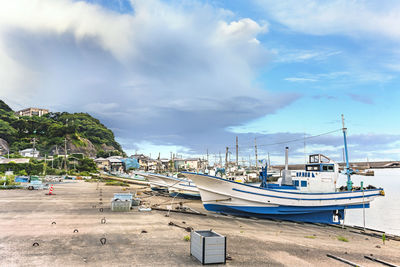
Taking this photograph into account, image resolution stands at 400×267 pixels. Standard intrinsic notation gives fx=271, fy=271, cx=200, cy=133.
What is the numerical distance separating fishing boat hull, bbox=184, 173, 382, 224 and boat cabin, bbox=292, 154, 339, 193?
4.27 feet

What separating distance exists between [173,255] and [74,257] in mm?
3788

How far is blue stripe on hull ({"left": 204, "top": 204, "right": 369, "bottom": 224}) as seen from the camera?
72.1ft

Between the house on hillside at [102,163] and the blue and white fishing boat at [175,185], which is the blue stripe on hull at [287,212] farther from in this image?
the house on hillside at [102,163]

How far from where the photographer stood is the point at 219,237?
9961mm

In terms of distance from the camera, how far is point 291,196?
2262 centimetres

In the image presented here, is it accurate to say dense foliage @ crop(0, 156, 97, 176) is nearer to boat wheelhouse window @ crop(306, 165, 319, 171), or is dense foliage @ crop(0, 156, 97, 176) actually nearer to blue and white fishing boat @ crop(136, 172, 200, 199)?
blue and white fishing boat @ crop(136, 172, 200, 199)

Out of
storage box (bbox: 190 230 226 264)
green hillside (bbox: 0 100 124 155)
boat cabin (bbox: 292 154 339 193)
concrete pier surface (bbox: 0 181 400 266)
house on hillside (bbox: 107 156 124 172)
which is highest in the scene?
green hillside (bbox: 0 100 124 155)

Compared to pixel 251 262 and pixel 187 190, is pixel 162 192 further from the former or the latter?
pixel 251 262

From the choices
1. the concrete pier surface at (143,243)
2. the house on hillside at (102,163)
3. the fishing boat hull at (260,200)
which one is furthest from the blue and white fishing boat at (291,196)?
the house on hillside at (102,163)

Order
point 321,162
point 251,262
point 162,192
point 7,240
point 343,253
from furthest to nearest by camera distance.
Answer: point 162,192, point 321,162, point 343,253, point 7,240, point 251,262

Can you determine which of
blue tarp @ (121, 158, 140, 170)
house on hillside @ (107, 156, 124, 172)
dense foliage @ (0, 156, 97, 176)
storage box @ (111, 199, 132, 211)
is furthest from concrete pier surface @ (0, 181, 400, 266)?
blue tarp @ (121, 158, 140, 170)

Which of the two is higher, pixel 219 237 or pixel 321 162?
pixel 321 162

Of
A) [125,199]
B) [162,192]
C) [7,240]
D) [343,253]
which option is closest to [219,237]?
[343,253]

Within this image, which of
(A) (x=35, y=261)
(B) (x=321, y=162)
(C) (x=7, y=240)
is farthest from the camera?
(B) (x=321, y=162)
